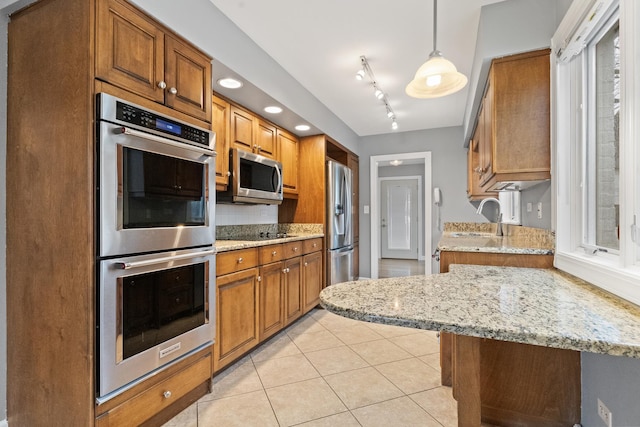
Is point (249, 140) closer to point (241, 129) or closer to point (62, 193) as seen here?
point (241, 129)

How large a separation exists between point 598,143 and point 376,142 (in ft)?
12.4

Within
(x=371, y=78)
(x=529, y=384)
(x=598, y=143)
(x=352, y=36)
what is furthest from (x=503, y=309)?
(x=371, y=78)

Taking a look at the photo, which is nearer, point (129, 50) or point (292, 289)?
point (129, 50)

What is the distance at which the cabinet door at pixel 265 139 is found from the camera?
3.01 meters

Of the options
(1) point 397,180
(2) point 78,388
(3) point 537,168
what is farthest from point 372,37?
(1) point 397,180

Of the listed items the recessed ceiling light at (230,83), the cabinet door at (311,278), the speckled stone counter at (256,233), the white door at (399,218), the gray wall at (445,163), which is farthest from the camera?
the white door at (399,218)

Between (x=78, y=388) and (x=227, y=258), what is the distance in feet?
3.32

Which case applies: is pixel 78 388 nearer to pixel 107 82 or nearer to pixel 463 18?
pixel 107 82

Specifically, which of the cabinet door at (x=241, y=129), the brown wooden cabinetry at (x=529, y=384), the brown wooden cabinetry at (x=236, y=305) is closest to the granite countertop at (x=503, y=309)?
the brown wooden cabinetry at (x=529, y=384)

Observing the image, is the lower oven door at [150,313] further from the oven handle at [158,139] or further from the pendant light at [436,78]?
the pendant light at [436,78]

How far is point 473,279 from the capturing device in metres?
1.33

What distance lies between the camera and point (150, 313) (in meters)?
1.58

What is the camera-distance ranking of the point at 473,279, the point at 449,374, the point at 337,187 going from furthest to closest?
the point at 337,187 < the point at 449,374 < the point at 473,279

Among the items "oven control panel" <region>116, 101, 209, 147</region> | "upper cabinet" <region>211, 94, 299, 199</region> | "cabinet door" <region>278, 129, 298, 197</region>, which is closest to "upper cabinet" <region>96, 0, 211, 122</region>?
"oven control panel" <region>116, 101, 209, 147</region>
